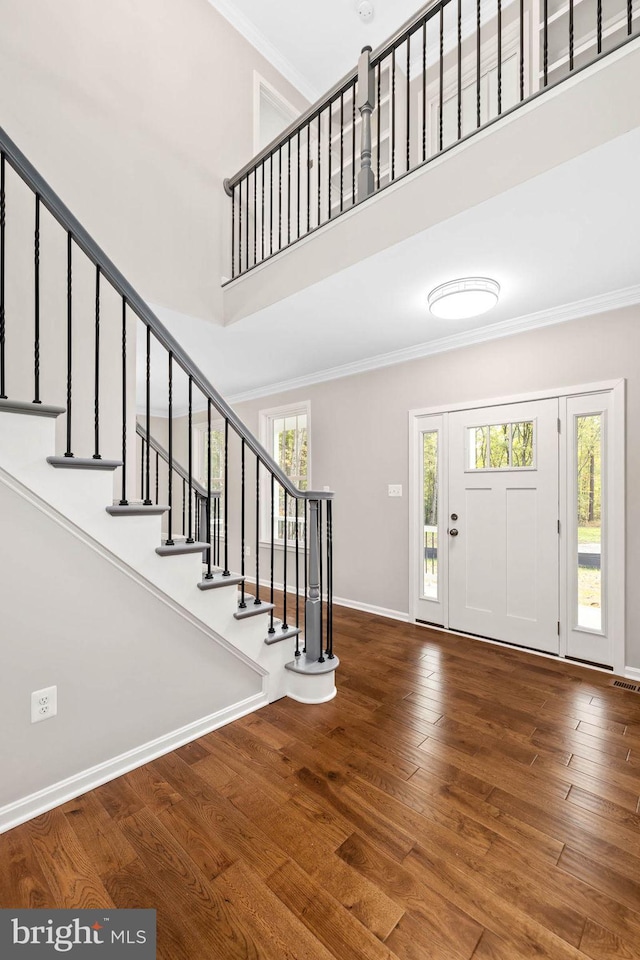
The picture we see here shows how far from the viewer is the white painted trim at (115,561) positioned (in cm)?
161

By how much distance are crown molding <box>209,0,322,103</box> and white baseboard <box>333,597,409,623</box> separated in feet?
17.2

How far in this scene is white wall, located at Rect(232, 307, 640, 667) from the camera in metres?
2.89

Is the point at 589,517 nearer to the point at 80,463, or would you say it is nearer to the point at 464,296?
the point at 464,296

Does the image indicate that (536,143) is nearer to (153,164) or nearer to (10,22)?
(153,164)

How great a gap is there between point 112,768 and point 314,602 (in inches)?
49.3

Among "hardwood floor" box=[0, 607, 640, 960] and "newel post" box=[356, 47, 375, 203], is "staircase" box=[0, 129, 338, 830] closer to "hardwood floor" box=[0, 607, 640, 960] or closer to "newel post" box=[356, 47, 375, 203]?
"hardwood floor" box=[0, 607, 640, 960]

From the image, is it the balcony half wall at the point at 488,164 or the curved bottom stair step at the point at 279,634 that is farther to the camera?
the curved bottom stair step at the point at 279,634

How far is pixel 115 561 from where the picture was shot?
186 centimetres

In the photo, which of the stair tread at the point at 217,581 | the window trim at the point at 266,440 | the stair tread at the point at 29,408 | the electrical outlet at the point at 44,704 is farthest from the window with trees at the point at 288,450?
the stair tread at the point at 29,408

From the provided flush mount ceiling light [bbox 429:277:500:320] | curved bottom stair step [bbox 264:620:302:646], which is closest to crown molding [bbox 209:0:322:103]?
flush mount ceiling light [bbox 429:277:500:320]

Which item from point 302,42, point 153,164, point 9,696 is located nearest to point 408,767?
point 9,696

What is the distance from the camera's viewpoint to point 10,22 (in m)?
2.55

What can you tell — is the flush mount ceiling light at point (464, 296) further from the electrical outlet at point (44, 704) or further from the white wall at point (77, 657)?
the electrical outlet at point (44, 704)

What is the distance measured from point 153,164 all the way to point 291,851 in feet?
13.4
